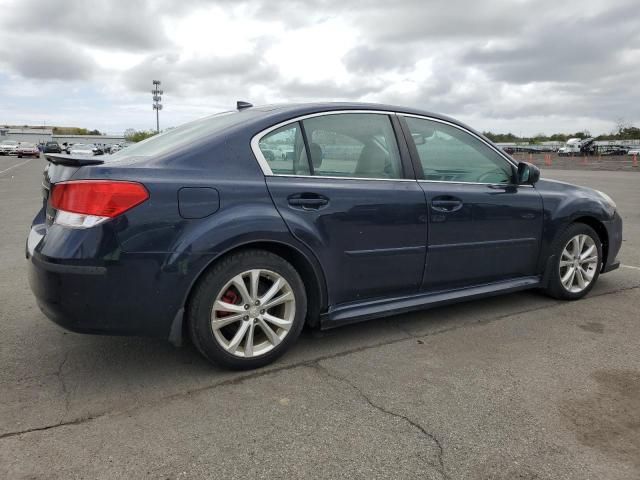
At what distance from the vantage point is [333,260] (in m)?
3.28

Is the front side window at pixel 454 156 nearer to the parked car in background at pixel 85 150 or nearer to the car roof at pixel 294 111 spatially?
the car roof at pixel 294 111

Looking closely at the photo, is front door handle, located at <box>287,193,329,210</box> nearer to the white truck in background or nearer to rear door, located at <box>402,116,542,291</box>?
rear door, located at <box>402,116,542,291</box>

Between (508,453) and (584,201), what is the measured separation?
2.89m

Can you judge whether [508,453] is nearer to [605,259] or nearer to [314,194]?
[314,194]

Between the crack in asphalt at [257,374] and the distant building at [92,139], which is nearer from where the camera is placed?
the crack in asphalt at [257,374]

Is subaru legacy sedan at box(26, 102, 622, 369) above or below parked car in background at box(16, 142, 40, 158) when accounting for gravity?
below

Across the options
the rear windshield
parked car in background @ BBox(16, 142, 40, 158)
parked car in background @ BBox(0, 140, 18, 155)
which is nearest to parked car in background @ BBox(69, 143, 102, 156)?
the rear windshield

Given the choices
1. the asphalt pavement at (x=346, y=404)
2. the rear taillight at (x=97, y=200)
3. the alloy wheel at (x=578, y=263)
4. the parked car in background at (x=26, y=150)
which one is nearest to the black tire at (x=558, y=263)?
the alloy wheel at (x=578, y=263)

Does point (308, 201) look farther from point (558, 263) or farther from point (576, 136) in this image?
point (576, 136)

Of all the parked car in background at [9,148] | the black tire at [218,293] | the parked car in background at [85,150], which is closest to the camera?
the black tire at [218,293]

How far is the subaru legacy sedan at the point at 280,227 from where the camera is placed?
272 cm

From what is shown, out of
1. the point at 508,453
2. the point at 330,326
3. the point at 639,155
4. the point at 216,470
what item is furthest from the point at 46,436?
the point at 639,155

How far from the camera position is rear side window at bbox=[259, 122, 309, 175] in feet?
10.4

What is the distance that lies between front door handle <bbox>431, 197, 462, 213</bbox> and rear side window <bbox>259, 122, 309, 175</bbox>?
954mm
